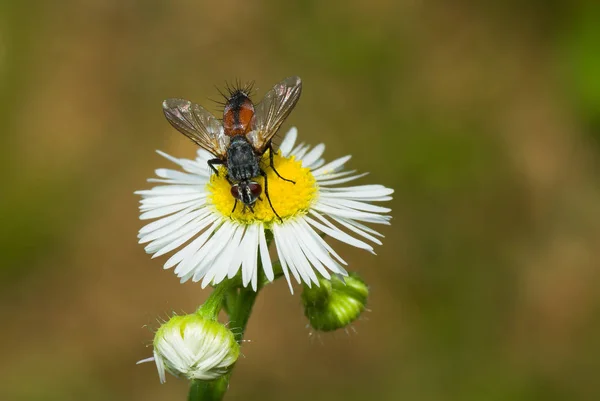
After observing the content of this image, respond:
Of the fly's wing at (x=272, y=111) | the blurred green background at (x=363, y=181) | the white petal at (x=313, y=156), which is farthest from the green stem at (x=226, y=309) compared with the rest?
the blurred green background at (x=363, y=181)

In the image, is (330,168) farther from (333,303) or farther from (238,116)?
(333,303)

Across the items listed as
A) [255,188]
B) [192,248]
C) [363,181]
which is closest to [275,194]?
[255,188]

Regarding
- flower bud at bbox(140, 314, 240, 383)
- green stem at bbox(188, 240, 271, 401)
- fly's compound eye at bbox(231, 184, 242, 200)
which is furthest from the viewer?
fly's compound eye at bbox(231, 184, 242, 200)

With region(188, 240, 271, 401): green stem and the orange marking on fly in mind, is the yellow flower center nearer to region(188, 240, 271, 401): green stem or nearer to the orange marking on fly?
the orange marking on fly

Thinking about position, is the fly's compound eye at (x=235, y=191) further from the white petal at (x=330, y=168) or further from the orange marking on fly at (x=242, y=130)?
the white petal at (x=330, y=168)

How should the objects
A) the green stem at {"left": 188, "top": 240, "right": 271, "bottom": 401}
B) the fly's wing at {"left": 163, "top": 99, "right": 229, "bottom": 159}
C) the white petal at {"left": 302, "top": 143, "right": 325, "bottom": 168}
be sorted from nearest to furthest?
the green stem at {"left": 188, "top": 240, "right": 271, "bottom": 401} → the fly's wing at {"left": 163, "top": 99, "right": 229, "bottom": 159} → the white petal at {"left": 302, "top": 143, "right": 325, "bottom": 168}

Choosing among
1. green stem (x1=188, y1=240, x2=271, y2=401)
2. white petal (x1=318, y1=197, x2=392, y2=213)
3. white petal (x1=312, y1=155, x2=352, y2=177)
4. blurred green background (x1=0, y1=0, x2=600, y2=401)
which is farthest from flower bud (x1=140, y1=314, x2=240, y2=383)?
blurred green background (x1=0, y1=0, x2=600, y2=401)
